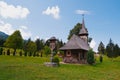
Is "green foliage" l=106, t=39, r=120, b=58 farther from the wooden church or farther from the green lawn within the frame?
the green lawn

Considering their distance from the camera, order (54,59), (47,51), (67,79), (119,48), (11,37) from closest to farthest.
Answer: (67,79)
(54,59)
(11,37)
(47,51)
(119,48)

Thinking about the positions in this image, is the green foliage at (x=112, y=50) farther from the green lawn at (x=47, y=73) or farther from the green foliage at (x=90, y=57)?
the green lawn at (x=47, y=73)

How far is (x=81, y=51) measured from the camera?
46594mm

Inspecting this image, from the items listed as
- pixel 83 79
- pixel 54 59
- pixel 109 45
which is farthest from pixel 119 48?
pixel 83 79

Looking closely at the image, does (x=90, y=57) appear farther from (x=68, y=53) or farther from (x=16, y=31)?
(x=16, y=31)

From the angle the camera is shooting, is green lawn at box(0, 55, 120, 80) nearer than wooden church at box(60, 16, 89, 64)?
A: Yes

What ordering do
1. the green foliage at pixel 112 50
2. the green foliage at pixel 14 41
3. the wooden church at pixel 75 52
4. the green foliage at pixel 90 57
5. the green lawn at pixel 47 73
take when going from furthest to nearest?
1. the green foliage at pixel 112 50
2. the green foliage at pixel 14 41
3. the wooden church at pixel 75 52
4. the green foliage at pixel 90 57
5. the green lawn at pixel 47 73

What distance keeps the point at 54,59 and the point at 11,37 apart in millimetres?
33078

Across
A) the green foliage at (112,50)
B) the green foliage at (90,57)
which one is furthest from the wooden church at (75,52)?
the green foliage at (112,50)

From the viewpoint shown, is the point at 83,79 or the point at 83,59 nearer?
the point at 83,79

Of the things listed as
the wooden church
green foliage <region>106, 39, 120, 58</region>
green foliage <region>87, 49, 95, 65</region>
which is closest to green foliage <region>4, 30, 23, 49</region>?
the wooden church

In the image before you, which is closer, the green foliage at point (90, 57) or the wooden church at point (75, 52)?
the green foliage at point (90, 57)

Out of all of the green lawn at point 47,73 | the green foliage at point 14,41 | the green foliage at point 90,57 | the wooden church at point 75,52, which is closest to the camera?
the green lawn at point 47,73

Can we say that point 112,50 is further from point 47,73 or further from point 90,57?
point 47,73
